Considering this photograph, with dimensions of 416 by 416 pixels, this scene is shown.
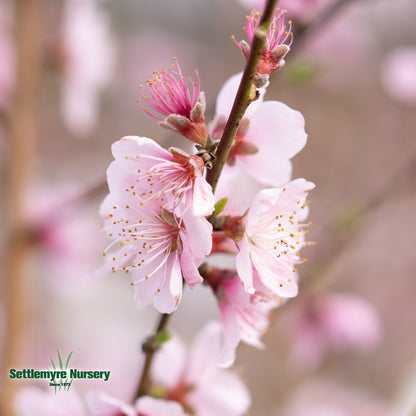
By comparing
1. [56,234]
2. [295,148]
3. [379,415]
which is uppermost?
[295,148]

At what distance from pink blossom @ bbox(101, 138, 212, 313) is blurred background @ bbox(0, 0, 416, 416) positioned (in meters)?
0.42

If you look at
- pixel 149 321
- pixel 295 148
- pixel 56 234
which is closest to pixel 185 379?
pixel 295 148

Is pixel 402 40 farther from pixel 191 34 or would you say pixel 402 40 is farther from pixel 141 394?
pixel 141 394

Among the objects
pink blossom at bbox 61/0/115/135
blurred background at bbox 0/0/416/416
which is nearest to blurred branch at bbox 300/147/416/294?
blurred background at bbox 0/0/416/416

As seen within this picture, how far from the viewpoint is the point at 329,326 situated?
1.79m

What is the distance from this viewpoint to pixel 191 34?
4895 mm

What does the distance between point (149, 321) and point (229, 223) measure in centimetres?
273

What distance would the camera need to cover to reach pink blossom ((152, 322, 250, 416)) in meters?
0.82

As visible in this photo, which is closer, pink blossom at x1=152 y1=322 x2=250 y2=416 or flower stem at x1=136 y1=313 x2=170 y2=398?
flower stem at x1=136 y1=313 x2=170 y2=398

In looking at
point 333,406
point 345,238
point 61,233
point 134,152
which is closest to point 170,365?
point 134,152

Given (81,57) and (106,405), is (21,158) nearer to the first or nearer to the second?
(81,57)

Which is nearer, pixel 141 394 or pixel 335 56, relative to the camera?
pixel 141 394

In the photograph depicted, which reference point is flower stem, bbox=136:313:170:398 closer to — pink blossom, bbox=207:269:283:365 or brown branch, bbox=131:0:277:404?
pink blossom, bbox=207:269:283:365

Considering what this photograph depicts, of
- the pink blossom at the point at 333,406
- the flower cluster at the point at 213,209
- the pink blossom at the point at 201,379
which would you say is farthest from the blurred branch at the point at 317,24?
the pink blossom at the point at 333,406
